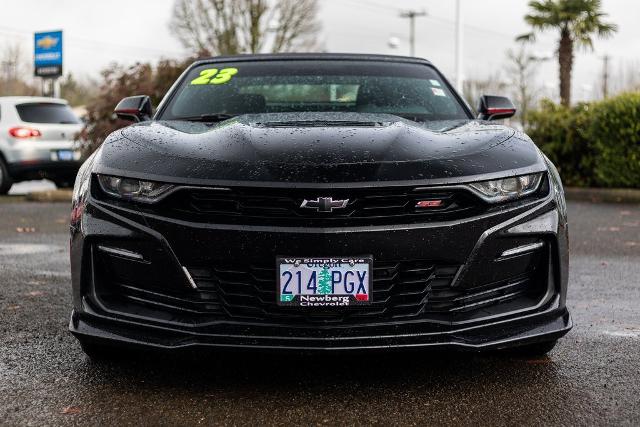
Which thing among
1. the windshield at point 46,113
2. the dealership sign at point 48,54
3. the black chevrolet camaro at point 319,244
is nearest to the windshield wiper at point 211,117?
the black chevrolet camaro at point 319,244

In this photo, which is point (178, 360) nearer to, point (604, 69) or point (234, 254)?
point (234, 254)

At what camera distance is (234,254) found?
311cm

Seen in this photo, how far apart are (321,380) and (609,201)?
1097cm

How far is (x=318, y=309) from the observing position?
3131 mm

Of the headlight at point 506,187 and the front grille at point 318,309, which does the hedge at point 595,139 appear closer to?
the headlight at point 506,187

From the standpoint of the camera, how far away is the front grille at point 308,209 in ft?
10.2

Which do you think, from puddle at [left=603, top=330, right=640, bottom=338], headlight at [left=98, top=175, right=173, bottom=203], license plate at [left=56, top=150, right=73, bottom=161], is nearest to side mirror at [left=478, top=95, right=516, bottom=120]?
puddle at [left=603, top=330, right=640, bottom=338]

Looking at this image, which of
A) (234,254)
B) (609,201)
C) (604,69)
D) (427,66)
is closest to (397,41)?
(609,201)

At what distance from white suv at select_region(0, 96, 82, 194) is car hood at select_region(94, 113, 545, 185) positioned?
10961 mm

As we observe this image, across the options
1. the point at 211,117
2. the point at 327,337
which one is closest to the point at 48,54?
the point at 211,117

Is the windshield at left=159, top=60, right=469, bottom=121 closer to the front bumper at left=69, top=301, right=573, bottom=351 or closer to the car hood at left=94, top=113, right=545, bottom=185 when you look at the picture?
the car hood at left=94, top=113, right=545, bottom=185

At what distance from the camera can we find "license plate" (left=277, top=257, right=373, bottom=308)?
3082 millimetres

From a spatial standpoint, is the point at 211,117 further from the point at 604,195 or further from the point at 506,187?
the point at 604,195

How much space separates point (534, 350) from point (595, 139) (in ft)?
36.4
